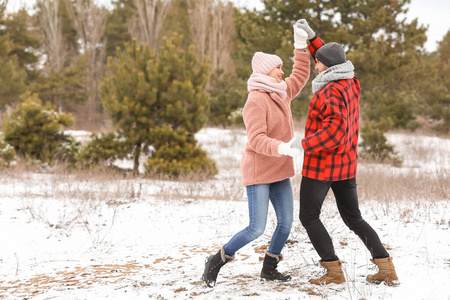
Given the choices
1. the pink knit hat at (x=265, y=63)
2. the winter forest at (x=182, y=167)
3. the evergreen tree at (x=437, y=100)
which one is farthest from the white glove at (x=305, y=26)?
the evergreen tree at (x=437, y=100)

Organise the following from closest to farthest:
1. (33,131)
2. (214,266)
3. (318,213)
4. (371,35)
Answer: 1. (318,213)
2. (214,266)
3. (33,131)
4. (371,35)

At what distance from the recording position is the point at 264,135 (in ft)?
8.58

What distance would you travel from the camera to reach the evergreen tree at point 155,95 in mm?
9188

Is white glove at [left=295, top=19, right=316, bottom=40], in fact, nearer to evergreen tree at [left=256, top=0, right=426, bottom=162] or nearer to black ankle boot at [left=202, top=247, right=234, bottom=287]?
black ankle boot at [left=202, top=247, right=234, bottom=287]

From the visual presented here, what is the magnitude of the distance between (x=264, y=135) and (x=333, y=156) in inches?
17.9

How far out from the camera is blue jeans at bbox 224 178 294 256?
108 inches

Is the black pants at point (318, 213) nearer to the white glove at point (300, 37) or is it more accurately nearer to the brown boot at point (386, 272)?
the brown boot at point (386, 272)

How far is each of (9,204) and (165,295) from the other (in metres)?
3.81

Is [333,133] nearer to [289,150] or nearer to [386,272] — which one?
[289,150]

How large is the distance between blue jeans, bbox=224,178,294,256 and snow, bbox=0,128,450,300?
32 centimetres

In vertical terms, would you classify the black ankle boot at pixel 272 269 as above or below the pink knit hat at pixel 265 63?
below

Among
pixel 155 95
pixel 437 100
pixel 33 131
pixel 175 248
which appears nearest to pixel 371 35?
pixel 437 100

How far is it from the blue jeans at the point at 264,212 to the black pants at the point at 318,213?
0.16 m

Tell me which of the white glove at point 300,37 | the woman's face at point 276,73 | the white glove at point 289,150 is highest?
the white glove at point 300,37
